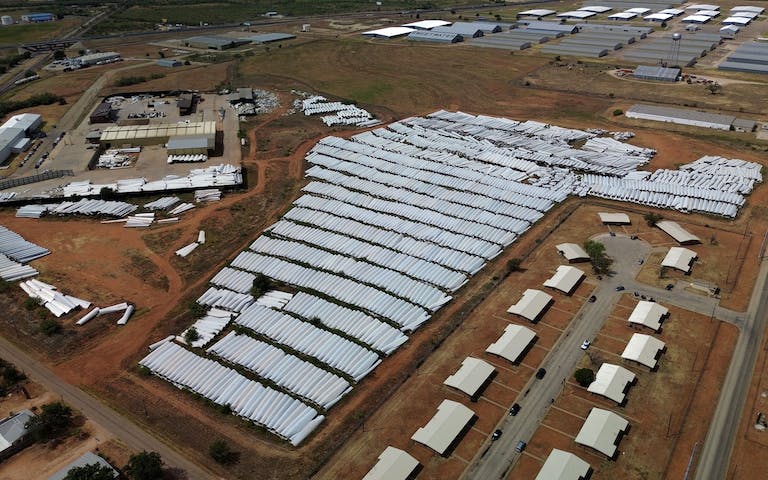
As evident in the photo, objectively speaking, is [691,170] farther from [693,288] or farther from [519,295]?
[519,295]

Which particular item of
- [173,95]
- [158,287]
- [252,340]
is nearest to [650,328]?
[252,340]

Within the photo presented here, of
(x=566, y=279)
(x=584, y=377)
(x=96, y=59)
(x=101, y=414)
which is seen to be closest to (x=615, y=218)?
(x=566, y=279)

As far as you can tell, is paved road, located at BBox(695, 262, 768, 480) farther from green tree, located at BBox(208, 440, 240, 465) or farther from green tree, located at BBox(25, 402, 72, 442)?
green tree, located at BBox(25, 402, 72, 442)

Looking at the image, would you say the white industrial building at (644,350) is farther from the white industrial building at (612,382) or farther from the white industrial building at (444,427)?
the white industrial building at (444,427)

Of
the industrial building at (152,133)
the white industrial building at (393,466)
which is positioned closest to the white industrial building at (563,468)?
the white industrial building at (393,466)

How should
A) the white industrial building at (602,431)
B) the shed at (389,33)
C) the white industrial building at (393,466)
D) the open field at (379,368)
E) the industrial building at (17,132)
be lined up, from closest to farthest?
the white industrial building at (393,466) → the white industrial building at (602,431) → the open field at (379,368) → the industrial building at (17,132) → the shed at (389,33)

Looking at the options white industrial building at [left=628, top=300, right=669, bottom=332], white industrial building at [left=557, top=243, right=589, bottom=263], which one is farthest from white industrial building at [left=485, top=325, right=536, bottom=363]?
white industrial building at [left=557, top=243, right=589, bottom=263]

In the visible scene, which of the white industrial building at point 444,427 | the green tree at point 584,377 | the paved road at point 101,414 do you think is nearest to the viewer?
the paved road at point 101,414
